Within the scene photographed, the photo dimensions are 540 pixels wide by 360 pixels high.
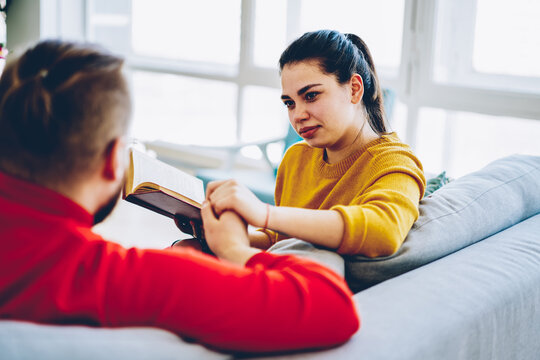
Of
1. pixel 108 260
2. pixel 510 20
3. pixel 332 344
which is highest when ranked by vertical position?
pixel 510 20

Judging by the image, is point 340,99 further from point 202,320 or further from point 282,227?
point 202,320

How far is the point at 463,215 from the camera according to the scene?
1267 mm

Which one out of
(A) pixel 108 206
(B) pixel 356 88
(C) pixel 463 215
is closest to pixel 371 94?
(B) pixel 356 88

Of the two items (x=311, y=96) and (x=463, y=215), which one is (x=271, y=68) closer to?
(x=311, y=96)

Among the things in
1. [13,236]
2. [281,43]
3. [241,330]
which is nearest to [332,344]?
[241,330]

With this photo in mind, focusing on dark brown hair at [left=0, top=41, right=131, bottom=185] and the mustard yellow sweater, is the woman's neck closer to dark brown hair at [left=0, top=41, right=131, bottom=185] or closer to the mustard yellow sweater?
the mustard yellow sweater

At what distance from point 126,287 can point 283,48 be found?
3.65 meters

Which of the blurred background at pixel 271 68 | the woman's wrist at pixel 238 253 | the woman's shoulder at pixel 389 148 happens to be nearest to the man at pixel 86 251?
the woman's wrist at pixel 238 253

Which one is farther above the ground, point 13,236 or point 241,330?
point 13,236

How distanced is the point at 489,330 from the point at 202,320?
56 cm

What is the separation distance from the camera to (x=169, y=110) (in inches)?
211

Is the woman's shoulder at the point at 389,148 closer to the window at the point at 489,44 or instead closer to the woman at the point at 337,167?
the woman at the point at 337,167

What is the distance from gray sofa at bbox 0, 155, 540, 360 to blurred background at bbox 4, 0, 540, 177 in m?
1.72

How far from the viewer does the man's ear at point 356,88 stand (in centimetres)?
145
